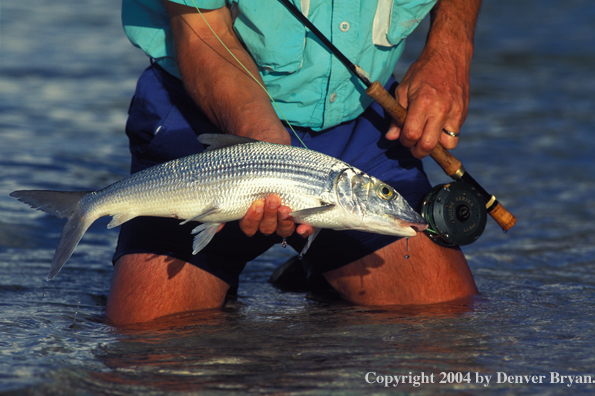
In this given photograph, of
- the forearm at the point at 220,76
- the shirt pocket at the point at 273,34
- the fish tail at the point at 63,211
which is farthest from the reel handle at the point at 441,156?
the fish tail at the point at 63,211

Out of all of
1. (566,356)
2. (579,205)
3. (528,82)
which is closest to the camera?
(566,356)

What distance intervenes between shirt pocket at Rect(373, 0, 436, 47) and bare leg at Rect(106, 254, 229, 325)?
6.10ft

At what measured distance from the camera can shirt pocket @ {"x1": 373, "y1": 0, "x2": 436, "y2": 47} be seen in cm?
408

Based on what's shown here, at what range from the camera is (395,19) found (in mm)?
4145

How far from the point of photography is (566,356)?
3.19 metres

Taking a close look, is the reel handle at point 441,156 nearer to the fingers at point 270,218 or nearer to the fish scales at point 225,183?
the fish scales at point 225,183

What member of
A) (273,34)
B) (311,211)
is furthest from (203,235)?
(273,34)

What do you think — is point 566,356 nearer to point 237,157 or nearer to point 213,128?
point 237,157

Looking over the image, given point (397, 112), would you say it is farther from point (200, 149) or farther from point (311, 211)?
point (200, 149)

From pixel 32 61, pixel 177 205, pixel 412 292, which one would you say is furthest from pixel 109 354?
pixel 32 61

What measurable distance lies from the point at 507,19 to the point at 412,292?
15.6 meters

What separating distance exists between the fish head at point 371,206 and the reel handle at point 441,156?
0.65 meters

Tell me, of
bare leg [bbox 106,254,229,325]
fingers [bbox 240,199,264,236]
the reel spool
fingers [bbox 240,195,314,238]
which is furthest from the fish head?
bare leg [bbox 106,254,229,325]

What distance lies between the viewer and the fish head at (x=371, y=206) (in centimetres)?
335
